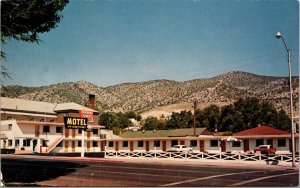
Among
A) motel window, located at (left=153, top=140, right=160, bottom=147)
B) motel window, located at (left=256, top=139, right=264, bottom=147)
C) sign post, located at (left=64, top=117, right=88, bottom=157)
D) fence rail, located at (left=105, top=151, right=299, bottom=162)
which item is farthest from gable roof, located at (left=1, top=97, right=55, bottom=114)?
motel window, located at (left=256, top=139, right=264, bottom=147)

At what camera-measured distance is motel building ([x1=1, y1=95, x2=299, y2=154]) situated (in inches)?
2087

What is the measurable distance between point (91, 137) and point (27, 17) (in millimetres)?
62279

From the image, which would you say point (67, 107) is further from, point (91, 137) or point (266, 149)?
point (266, 149)

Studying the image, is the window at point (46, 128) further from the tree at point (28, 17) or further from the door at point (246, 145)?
the tree at point (28, 17)

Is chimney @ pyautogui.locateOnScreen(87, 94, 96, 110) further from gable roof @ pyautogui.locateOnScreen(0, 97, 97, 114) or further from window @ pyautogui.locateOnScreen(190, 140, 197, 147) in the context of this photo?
window @ pyautogui.locateOnScreen(190, 140, 197, 147)

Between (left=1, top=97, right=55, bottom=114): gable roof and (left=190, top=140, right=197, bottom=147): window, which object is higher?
(left=1, top=97, right=55, bottom=114): gable roof

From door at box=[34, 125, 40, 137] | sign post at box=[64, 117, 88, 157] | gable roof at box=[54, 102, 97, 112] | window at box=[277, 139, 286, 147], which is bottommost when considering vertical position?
window at box=[277, 139, 286, 147]

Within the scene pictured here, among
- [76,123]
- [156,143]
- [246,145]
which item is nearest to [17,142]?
[76,123]

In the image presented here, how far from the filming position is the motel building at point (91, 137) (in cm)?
5300

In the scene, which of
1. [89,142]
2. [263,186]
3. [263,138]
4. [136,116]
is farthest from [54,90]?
[263,186]

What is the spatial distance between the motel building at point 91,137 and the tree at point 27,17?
3163 centimetres

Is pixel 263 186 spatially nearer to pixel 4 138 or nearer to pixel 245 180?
pixel 245 180

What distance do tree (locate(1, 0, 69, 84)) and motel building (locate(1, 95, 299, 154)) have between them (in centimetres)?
3163

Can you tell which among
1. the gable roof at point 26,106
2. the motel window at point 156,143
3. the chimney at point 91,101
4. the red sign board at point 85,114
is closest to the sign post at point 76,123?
the red sign board at point 85,114
